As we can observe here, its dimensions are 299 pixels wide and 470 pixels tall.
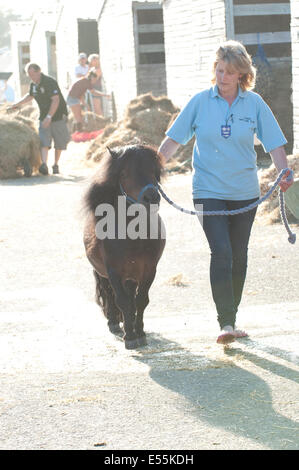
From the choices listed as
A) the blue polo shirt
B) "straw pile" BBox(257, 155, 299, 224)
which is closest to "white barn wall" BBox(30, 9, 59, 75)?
"straw pile" BBox(257, 155, 299, 224)

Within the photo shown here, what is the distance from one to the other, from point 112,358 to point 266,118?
1.84 meters

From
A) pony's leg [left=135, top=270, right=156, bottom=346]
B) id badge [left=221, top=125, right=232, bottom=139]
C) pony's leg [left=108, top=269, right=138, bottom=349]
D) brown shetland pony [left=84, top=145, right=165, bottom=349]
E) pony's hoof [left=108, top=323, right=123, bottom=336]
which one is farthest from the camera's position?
pony's hoof [left=108, top=323, right=123, bottom=336]

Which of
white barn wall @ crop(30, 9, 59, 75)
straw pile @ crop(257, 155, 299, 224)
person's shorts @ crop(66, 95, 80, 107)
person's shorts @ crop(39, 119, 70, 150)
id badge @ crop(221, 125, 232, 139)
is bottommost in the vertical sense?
straw pile @ crop(257, 155, 299, 224)

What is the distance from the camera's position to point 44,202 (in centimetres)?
1373

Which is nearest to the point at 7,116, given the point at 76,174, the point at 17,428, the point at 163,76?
the point at 76,174

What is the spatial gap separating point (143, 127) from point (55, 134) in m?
2.57

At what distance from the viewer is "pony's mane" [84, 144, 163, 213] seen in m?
5.48

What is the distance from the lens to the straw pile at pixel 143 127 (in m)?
18.1

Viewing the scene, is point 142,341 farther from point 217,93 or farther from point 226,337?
point 217,93

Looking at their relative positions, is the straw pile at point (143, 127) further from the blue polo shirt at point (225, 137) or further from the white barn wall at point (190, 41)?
the blue polo shirt at point (225, 137)

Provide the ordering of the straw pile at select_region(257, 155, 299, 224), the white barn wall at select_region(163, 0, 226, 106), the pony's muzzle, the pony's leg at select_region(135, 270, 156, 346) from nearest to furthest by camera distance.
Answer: the pony's muzzle < the pony's leg at select_region(135, 270, 156, 346) < the straw pile at select_region(257, 155, 299, 224) < the white barn wall at select_region(163, 0, 226, 106)

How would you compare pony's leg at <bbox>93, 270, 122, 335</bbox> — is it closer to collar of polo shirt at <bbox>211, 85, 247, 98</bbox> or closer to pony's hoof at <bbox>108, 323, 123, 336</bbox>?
pony's hoof at <bbox>108, 323, 123, 336</bbox>

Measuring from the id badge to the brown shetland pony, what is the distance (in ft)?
1.44
